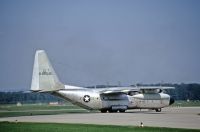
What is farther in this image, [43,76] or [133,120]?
[43,76]

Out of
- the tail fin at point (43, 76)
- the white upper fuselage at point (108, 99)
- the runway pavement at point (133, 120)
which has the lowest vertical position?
the runway pavement at point (133, 120)

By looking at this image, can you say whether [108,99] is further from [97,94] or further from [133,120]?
[133,120]

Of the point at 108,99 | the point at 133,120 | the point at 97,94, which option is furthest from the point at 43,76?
the point at 133,120

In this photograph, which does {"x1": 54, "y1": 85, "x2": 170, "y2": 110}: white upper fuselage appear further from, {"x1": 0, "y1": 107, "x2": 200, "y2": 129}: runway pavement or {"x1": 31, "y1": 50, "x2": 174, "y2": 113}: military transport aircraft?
{"x1": 0, "y1": 107, "x2": 200, "y2": 129}: runway pavement

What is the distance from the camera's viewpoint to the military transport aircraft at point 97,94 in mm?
60500

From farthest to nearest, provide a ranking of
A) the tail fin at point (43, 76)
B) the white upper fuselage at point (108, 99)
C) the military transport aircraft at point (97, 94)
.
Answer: the white upper fuselage at point (108, 99), the military transport aircraft at point (97, 94), the tail fin at point (43, 76)

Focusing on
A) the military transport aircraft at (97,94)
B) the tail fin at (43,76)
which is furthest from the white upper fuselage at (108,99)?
the tail fin at (43,76)

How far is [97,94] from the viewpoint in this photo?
66438 millimetres

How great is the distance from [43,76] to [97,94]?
10262 millimetres

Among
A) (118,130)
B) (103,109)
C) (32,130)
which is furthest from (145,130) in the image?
(103,109)

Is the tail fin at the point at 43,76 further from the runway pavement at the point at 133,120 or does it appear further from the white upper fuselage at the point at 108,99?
the runway pavement at the point at 133,120

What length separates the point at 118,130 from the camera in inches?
1277

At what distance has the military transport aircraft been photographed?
60500mm

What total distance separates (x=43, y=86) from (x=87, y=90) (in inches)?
326
